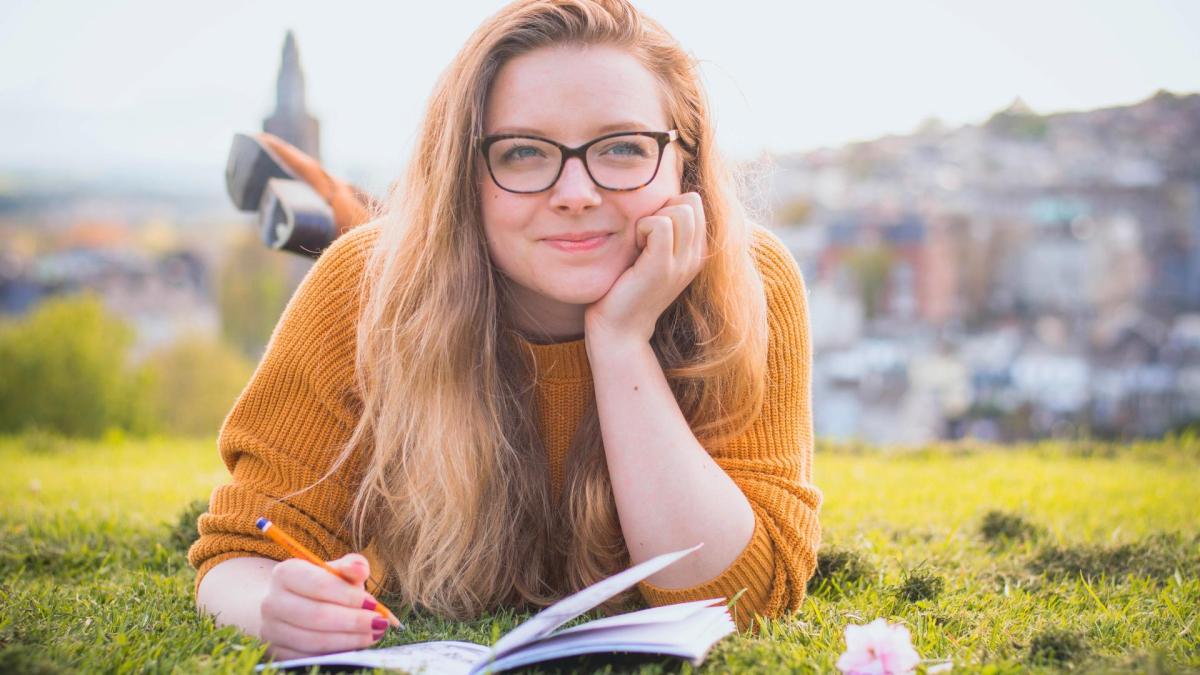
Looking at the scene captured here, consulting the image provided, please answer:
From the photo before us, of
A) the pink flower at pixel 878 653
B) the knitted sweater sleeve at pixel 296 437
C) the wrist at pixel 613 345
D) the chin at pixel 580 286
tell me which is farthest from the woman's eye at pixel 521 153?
the pink flower at pixel 878 653

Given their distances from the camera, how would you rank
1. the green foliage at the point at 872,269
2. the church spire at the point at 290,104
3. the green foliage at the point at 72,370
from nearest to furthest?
the church spire at the point at 290,104 < the green foliage at the point at 72,370 < the green foliage at the point at 872,269

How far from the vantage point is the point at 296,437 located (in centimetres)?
191

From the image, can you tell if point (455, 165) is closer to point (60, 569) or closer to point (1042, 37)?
point (60, 569)

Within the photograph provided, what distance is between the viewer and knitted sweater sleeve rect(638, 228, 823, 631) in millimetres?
1777

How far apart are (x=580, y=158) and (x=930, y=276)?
5581cm

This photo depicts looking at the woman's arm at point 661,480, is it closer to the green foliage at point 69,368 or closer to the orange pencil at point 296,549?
the orange pencil at point 296,549

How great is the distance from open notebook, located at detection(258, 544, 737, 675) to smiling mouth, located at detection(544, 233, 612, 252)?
2.09 feet

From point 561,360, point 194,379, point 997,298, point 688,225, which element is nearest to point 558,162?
point 688,225

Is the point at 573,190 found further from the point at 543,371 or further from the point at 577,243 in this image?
the point at 543,371

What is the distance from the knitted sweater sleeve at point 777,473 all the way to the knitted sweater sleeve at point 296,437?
67 cm

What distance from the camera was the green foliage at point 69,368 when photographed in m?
9.03

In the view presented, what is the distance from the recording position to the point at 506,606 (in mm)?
1944

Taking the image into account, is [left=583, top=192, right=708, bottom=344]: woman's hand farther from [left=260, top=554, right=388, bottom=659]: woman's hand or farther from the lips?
[left=260, top=554, right=388, bottom=659]: woman's hand

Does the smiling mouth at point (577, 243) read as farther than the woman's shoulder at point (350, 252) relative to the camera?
No
